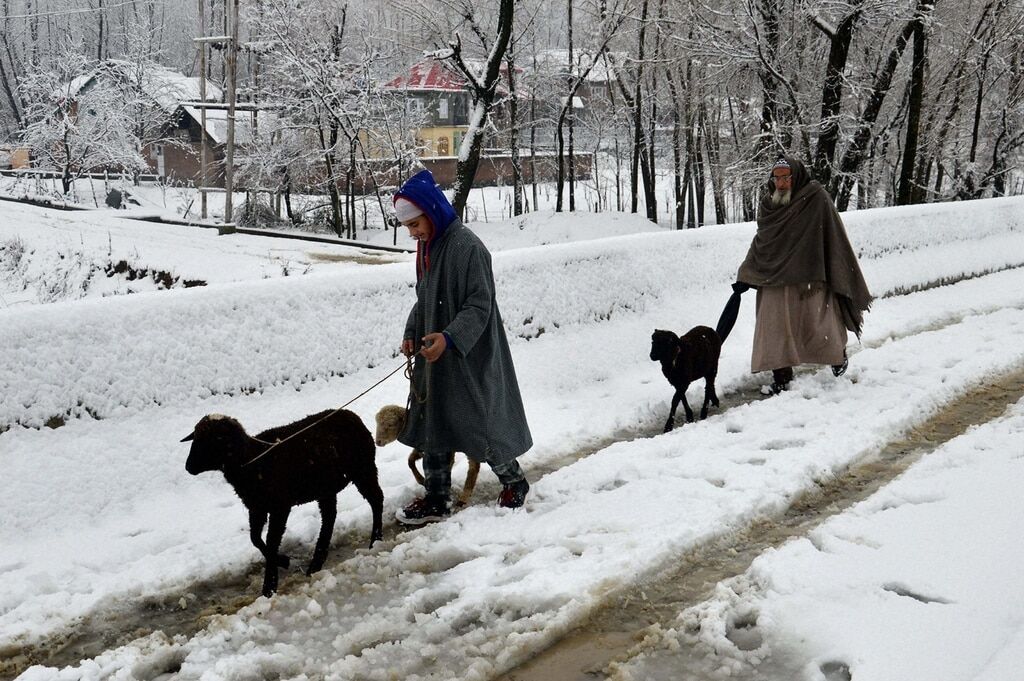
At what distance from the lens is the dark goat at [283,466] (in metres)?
4.20

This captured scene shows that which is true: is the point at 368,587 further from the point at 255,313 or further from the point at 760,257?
the point at 760,257

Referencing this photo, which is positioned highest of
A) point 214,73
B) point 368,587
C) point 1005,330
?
point 214,73

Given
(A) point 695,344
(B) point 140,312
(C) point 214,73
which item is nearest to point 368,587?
(B) point 140,312

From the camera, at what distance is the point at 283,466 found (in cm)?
437

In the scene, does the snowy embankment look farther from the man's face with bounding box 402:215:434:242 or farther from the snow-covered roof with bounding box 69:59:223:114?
the snow-covered roof with bounding box 69:59:223:114

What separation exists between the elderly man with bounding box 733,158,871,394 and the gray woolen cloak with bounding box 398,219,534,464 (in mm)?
3719

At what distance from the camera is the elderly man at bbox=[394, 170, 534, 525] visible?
4949 mm

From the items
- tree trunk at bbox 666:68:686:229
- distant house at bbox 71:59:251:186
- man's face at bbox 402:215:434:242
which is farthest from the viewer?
distant house at bbox 71:59:251:186

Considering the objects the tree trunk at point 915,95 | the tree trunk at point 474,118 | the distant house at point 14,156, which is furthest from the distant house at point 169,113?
the tree trunk at point 915,95

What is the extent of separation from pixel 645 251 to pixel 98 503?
6.19 meters

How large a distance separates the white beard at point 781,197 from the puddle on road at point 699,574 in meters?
2.38

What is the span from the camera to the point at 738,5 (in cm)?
1961

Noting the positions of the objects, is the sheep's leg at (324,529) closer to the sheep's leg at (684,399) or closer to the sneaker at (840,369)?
the sheep's leg at (684,399)

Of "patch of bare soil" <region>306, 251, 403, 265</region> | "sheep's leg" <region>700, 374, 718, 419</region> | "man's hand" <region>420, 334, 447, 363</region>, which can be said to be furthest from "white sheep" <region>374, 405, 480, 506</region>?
"patch of bare soil" <region>306, 251, 403, 265</region>
